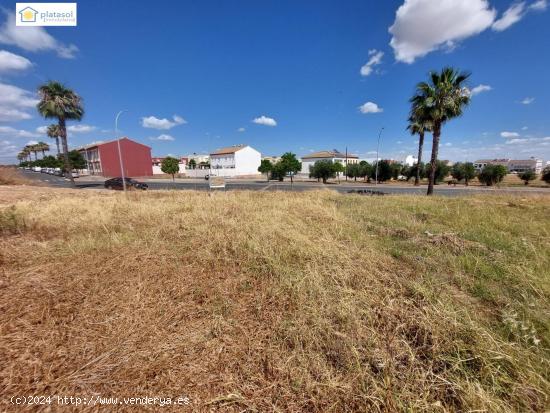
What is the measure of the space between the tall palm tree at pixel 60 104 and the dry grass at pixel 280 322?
31.3 m

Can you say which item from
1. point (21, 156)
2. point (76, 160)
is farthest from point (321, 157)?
point (21, 156)

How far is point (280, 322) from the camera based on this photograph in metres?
2.45

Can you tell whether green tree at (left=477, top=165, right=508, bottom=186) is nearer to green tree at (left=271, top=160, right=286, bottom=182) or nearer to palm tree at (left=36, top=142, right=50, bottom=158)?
green tree at (left=271, top=160, right=286, bottom=182)

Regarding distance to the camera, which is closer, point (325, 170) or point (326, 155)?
point (325, 170)

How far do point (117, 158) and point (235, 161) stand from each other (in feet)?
94.0

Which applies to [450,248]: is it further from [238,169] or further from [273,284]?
[238,169]

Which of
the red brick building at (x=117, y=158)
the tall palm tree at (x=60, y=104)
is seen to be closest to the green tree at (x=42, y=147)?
the red brick building at (x=117, y=158)

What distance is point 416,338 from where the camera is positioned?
7.20 ft

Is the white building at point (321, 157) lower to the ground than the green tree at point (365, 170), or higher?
higher

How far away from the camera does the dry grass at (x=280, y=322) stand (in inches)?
66.7

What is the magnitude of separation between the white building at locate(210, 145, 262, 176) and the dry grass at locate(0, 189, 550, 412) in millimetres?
59715

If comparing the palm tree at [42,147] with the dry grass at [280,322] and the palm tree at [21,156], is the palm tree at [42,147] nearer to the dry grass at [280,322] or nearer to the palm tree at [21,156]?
the palm tree at [21,156]

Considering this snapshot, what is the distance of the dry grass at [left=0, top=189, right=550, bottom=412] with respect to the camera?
1.69 meters

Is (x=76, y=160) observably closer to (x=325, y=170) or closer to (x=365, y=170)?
(x=325, y=170)
